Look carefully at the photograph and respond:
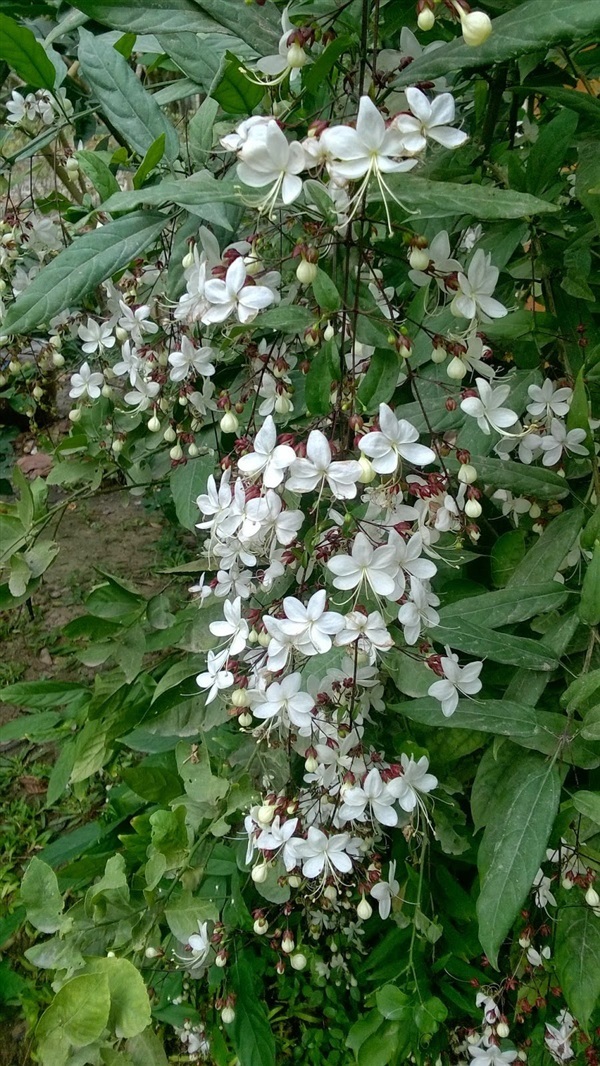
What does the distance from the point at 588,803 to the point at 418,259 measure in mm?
566

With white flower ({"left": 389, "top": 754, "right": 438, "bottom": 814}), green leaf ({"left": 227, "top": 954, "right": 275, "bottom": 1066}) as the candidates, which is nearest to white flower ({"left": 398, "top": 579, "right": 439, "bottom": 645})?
white flower ({"left": 389, "top": 754, "right": 438, "bottom": 814})

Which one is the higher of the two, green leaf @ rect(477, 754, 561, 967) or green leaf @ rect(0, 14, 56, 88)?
green leaf @ rect(0, 14, 56, 88)

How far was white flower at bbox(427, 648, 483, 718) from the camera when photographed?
80 centimetres

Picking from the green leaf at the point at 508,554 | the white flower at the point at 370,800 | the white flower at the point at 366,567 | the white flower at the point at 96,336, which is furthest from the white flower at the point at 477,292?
the white flower at the point at 96,336

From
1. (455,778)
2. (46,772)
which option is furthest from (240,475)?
(46,772)

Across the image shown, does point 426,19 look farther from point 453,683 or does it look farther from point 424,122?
point 453,683

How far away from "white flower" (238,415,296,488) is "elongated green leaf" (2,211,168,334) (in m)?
0.20

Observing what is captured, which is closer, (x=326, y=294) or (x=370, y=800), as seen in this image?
(x=326, y=294)

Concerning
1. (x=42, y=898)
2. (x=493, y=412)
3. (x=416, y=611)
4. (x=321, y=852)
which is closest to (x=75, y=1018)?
(x=42, y=898)

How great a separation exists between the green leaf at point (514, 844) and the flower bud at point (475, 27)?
69 cm

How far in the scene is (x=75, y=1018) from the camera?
2.33ft

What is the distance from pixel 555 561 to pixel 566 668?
0.12 meters

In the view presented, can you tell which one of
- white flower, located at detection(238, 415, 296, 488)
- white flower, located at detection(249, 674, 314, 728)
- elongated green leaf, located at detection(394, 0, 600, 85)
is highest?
elongated green leaf, located at detection(394, 0, 600, 85)

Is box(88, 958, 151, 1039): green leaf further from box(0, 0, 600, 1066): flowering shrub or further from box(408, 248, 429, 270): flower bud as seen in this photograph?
box(408, 248, 429, 270): flower bud
